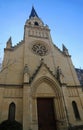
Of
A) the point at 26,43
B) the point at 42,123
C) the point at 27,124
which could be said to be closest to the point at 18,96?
the point at 27,124

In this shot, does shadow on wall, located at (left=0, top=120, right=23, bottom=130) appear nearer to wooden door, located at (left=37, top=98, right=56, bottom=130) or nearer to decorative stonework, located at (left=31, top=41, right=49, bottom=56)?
wooden door, located at (left=37, top=98, right=56, bottom=130)

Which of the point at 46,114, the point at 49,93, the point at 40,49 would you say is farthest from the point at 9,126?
the point at 40,49

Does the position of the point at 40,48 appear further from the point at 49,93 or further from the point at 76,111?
the point at 76,111

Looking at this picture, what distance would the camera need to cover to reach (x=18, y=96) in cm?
1101

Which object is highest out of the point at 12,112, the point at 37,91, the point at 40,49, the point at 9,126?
the point at 40,49

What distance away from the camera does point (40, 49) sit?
16.1 m

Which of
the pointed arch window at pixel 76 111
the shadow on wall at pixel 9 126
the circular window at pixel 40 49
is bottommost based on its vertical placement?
the shadow on wall at pixel 9 126

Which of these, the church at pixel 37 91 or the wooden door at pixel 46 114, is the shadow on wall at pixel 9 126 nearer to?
the church at pixel 37 91

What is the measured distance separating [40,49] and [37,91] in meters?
6.88

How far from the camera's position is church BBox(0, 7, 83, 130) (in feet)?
32.9

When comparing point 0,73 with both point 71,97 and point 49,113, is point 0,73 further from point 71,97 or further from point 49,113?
point 71,97

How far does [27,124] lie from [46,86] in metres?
4.69

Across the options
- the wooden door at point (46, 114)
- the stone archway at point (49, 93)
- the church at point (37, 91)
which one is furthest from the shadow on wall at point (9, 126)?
the wooden door at point (46, 114)

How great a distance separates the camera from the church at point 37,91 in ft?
32.9
